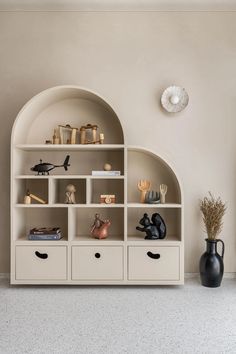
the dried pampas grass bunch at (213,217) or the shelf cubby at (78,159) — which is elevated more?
the shelf cubby at (78,159)

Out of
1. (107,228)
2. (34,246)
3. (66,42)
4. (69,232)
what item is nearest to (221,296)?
(107,228)

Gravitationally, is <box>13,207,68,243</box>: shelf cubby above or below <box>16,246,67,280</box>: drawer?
above

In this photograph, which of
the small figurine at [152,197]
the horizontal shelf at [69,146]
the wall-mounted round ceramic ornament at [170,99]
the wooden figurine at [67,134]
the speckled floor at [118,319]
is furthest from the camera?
the wall-mounted round ceramic ornament at [170,99]

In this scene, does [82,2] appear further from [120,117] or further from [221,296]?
[221,296]

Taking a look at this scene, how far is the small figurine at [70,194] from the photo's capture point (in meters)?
3.37

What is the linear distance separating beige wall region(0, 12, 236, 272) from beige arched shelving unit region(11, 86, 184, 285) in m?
0.18

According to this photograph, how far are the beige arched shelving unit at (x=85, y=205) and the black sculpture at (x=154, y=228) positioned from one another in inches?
3.0

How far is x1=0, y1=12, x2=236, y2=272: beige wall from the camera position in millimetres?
3641

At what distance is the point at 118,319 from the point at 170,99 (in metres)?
2.02

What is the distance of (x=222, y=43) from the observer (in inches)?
144

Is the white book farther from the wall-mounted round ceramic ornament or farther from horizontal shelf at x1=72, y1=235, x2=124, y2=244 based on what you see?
the wall-mounted round ceramic ornament

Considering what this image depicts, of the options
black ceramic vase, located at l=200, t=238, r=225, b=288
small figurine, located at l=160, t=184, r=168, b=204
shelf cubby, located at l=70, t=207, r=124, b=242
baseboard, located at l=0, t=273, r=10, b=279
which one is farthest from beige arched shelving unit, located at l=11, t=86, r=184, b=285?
baseboard, located at l=0, t=273, r=10, b=279

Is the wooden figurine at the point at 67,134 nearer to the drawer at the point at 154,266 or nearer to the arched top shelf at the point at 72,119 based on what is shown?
the arched top shelf at the point at 72,119

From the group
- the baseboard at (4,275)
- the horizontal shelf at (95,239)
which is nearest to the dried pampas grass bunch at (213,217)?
the horizontal shelf at (95,239)
